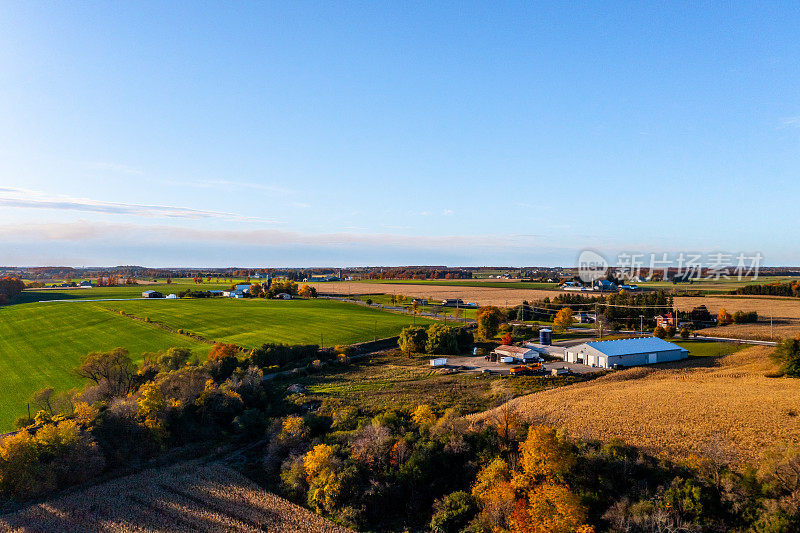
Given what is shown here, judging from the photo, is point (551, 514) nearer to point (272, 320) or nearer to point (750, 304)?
point (272, 320)

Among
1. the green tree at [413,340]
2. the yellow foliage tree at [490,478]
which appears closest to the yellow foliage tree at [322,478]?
the yellow foliage tree at [490,478]

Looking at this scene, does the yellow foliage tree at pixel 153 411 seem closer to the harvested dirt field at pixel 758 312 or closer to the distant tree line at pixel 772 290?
the harvested dirt field at pixel 758 312

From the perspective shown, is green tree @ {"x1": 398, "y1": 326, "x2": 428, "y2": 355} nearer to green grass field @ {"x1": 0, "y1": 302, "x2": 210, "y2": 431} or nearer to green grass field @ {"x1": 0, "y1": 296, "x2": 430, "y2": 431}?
green grass field @ {"x1": 0, "y1": 296, "x2": 430, "y2": 431}

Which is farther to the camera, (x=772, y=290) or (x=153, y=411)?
(x=772, y=290)

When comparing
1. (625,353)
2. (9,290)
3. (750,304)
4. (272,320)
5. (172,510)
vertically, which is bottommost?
(172,510)

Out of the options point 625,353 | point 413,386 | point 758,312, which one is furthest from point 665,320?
point 413,386

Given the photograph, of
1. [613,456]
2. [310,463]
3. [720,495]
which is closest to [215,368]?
[310,463]
